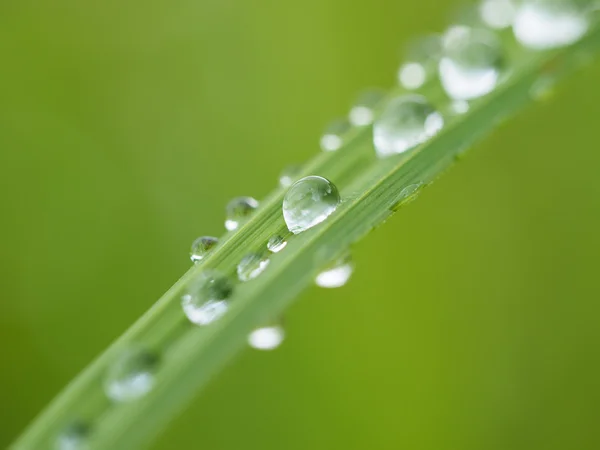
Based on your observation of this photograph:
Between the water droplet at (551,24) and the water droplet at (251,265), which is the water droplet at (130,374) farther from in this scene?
the water droplet at (551,24)

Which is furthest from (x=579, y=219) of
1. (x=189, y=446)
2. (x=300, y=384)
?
(x=189, y=446)

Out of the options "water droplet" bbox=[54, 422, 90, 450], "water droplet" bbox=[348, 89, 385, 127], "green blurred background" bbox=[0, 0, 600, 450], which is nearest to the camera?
"water droplet" bbox=[54, 422, 90, 450]

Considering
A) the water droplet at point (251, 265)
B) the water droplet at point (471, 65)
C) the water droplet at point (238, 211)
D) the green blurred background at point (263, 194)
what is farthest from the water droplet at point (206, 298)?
the green blurred background at point (263, 194)

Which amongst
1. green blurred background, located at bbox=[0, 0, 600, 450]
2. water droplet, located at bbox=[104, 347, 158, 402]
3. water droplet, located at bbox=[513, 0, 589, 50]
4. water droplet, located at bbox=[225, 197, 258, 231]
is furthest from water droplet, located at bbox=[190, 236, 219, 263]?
Result: green blurred background, located at bbox=[0, 0, 600, 450]

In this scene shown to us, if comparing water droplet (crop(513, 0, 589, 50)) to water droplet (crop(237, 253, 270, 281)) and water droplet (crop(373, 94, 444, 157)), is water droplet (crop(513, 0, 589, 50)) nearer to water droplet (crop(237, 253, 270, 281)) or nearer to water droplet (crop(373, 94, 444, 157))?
water droplet (crop(373, 94, 444, 157))

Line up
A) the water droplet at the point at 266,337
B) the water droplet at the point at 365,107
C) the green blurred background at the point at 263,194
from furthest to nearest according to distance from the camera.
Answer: the green blurred background at the point at 263,194, the water droplet at the point at 365,107, the water droplet at the point at 266,337

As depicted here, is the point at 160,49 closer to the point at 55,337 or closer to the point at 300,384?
the point at 55,337
